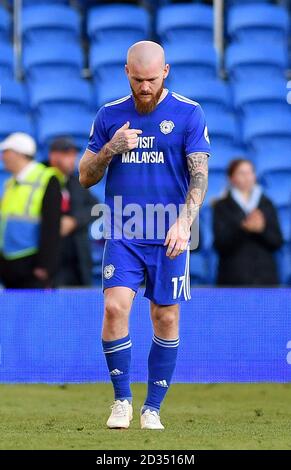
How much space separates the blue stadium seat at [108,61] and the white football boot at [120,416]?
6.84m

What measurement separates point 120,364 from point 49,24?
7.16 meters

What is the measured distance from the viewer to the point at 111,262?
249 inches

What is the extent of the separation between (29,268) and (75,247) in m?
0.89

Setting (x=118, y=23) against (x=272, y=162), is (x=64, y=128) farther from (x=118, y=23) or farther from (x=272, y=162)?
(x=272, y=162)

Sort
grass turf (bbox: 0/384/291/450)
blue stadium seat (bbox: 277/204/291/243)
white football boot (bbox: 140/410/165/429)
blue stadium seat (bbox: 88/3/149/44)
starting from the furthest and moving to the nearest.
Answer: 1. blue stadium seat (bbox: 88/3/149/44)
2. blue stadium seat (bbox: 277/204/291/243)
3. white football boot (bbox: 140/410/165/429)
4. grass turf (bbox: 0/384/291/450)

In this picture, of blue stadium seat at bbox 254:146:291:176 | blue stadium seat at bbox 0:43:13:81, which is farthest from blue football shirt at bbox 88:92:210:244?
blue stadium seat at bbox 0:43:13:81

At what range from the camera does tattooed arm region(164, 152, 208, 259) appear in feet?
20.2

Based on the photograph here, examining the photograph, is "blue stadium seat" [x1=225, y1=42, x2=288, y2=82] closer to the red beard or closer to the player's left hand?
the red beard

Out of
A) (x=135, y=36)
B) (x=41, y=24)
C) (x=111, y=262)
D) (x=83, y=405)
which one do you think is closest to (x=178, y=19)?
(x=135, y=36)

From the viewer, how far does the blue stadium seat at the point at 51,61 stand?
12680mm

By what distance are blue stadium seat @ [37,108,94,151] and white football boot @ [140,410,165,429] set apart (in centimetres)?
574

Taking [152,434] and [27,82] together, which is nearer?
[152,434]

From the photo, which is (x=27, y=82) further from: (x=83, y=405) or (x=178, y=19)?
(x=83, y=405)

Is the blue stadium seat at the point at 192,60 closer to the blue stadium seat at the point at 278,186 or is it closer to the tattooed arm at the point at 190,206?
the blue stadium seat at the point at 278,186
